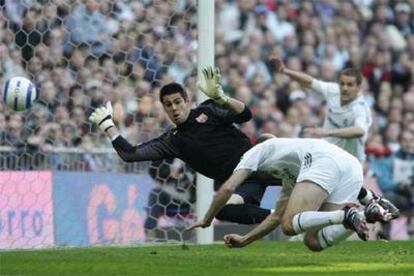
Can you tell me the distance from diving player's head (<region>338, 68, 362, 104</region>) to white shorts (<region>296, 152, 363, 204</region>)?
4982 millimetres

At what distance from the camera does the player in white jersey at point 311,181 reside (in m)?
10.6

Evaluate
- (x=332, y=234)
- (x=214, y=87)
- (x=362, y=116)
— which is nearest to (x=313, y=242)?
(x=332, y=234)

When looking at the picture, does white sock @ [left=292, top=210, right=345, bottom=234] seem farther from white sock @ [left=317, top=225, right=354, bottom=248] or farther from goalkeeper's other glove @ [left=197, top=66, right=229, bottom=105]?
goalkeeper's other glove @ [left=197, top=66, right=229, bottom=105]

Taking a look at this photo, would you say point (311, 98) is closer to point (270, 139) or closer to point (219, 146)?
point (219, 146)

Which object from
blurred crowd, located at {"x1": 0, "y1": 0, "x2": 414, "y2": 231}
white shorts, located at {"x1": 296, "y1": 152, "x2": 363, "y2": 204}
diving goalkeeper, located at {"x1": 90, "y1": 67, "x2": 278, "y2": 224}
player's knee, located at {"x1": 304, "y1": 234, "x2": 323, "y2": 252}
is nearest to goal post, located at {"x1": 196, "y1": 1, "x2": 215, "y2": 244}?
blurred crowd, located at {"x1": 0, "y1": 0, "x2": 414, "y2": 231}

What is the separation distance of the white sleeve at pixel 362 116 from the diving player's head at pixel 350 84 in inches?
5.6

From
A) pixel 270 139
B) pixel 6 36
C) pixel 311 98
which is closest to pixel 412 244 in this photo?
pixel 270 139

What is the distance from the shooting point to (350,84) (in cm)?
1589

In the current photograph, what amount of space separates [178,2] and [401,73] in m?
7.89

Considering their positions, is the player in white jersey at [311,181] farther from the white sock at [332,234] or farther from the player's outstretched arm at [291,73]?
the player's outstretched arm at [291,73]

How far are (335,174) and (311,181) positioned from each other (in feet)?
0.66

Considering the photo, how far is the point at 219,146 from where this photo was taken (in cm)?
1279

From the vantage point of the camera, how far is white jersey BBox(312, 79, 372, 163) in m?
15.9

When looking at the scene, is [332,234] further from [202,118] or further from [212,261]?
[202,118]
